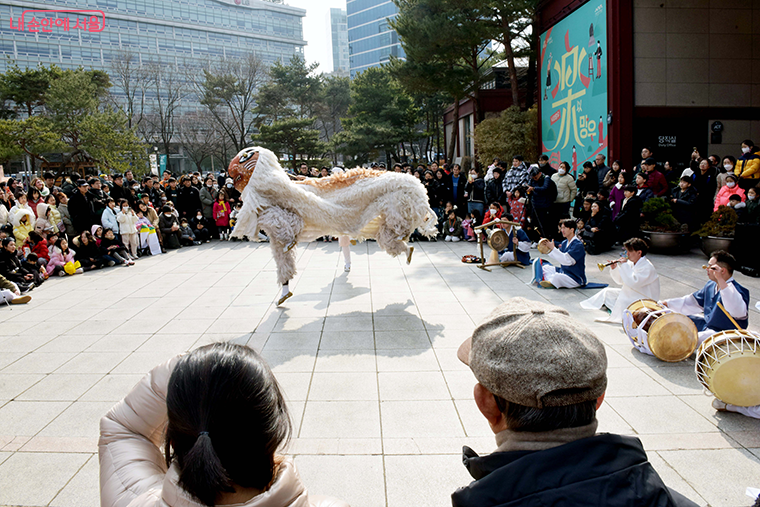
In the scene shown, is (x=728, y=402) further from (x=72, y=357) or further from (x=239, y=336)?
(x=72, y=357)

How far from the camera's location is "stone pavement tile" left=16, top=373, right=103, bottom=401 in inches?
173

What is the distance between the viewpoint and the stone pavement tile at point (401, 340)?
17.7 feet

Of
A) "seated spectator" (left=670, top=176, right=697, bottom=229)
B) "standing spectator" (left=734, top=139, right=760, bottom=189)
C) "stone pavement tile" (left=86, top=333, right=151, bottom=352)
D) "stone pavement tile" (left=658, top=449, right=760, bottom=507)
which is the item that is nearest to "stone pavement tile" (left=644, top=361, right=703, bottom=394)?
"stone pavement tile" (left=658, top=449, right=760, bottom=507)

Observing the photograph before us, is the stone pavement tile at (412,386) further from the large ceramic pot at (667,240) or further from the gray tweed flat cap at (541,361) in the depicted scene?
the large ceramic pot at (667,240)

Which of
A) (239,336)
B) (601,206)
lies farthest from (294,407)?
(601,206)

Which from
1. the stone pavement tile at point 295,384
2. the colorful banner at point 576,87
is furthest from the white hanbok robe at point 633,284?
the colorful banner at point 576,87

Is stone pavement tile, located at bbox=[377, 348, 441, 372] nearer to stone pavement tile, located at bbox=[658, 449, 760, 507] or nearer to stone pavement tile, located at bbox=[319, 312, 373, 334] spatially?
stone pavement tile, located at bbox=[319, 312, 373, 334]

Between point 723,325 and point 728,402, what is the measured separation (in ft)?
3.17

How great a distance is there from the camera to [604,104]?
1188 cm

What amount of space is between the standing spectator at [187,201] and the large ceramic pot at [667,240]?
37.3 ft

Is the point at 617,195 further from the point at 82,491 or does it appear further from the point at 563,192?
the point at 82,491

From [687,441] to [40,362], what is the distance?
19.6 ft

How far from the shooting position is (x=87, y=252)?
10.3 metres

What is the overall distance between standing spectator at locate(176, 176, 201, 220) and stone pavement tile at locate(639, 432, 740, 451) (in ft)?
42.3
